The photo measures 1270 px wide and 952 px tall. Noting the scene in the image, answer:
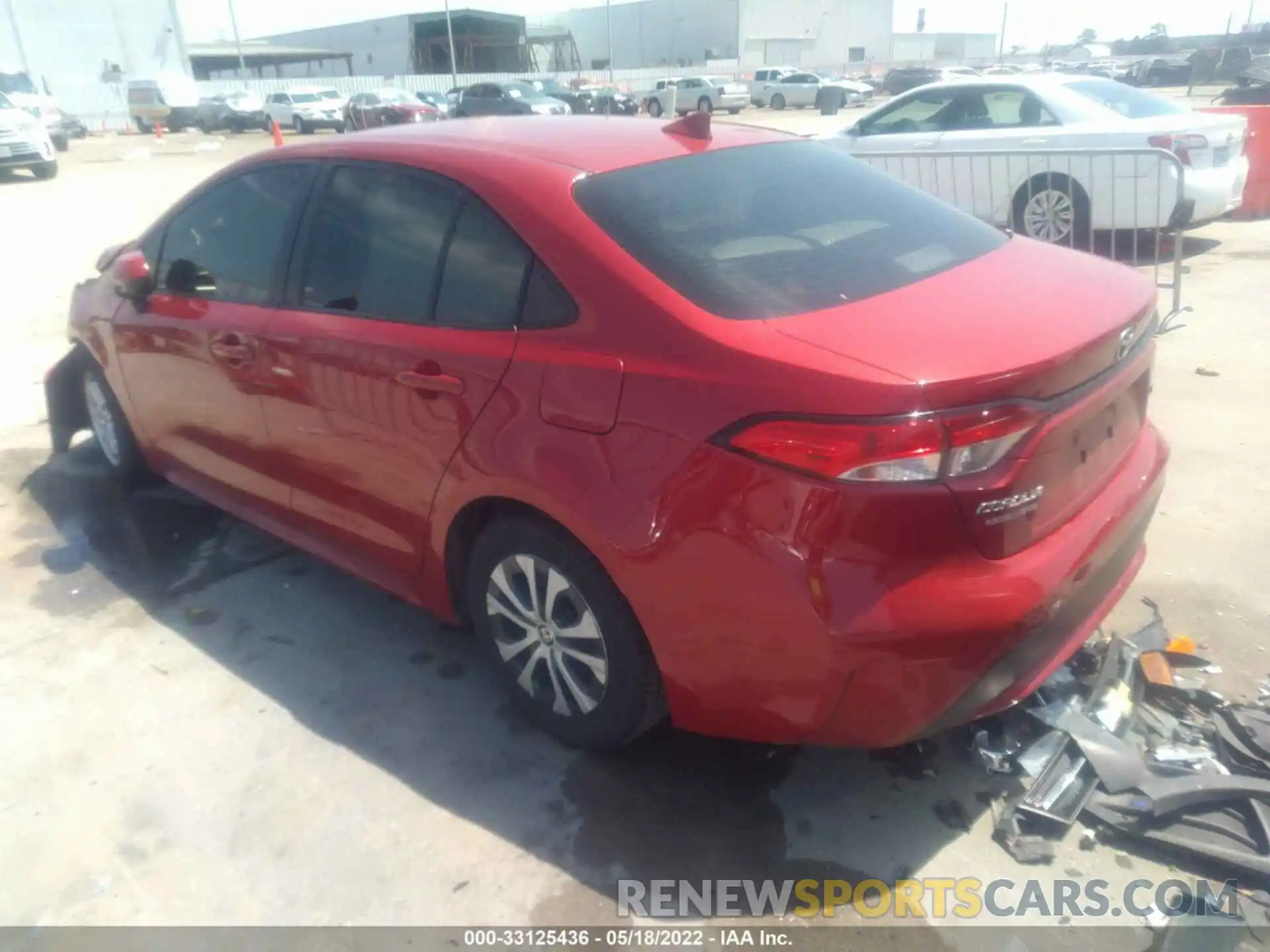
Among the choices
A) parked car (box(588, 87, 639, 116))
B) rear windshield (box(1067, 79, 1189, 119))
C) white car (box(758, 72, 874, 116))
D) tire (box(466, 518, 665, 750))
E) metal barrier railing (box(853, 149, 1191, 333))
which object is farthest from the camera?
white car (box(758, 72, 874, 116))

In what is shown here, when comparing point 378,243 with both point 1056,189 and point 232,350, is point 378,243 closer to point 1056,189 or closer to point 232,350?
point 232,350

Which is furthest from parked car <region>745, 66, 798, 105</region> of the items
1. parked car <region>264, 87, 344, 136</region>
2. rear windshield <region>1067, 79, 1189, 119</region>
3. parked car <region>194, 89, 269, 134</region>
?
rear windshield <region>1067, 79, 1189, 119</region>

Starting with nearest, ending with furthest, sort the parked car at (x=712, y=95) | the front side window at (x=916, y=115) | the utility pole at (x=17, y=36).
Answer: the front side window at (x=916, y=115)
the parked car at (x=712, y=95)
the utility pole at (x=17, y=36)

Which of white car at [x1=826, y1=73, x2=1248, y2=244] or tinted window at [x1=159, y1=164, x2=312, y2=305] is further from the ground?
tinted window at [x1=159, y1=164, x2=312, y2=305]

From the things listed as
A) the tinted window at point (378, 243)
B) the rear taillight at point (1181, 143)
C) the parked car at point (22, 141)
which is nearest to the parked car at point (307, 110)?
the parked car at point (22, 141)

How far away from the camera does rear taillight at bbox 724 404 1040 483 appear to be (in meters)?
2.12

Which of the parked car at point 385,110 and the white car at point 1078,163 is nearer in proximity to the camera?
the white car at point 1078,163

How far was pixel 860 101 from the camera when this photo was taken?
43.1 meters

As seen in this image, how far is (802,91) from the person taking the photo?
43562 mm

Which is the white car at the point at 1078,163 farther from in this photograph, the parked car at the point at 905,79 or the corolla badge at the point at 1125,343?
the parked car at the point at 905,79

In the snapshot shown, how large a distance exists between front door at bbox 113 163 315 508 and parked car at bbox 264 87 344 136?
115 feet

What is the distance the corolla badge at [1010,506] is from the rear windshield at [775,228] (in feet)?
2.10

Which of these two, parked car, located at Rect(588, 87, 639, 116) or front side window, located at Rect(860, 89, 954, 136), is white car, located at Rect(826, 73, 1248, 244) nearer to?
front side window, located at Rect(860, 89, 954, 136)

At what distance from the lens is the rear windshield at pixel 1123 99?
883 cm
